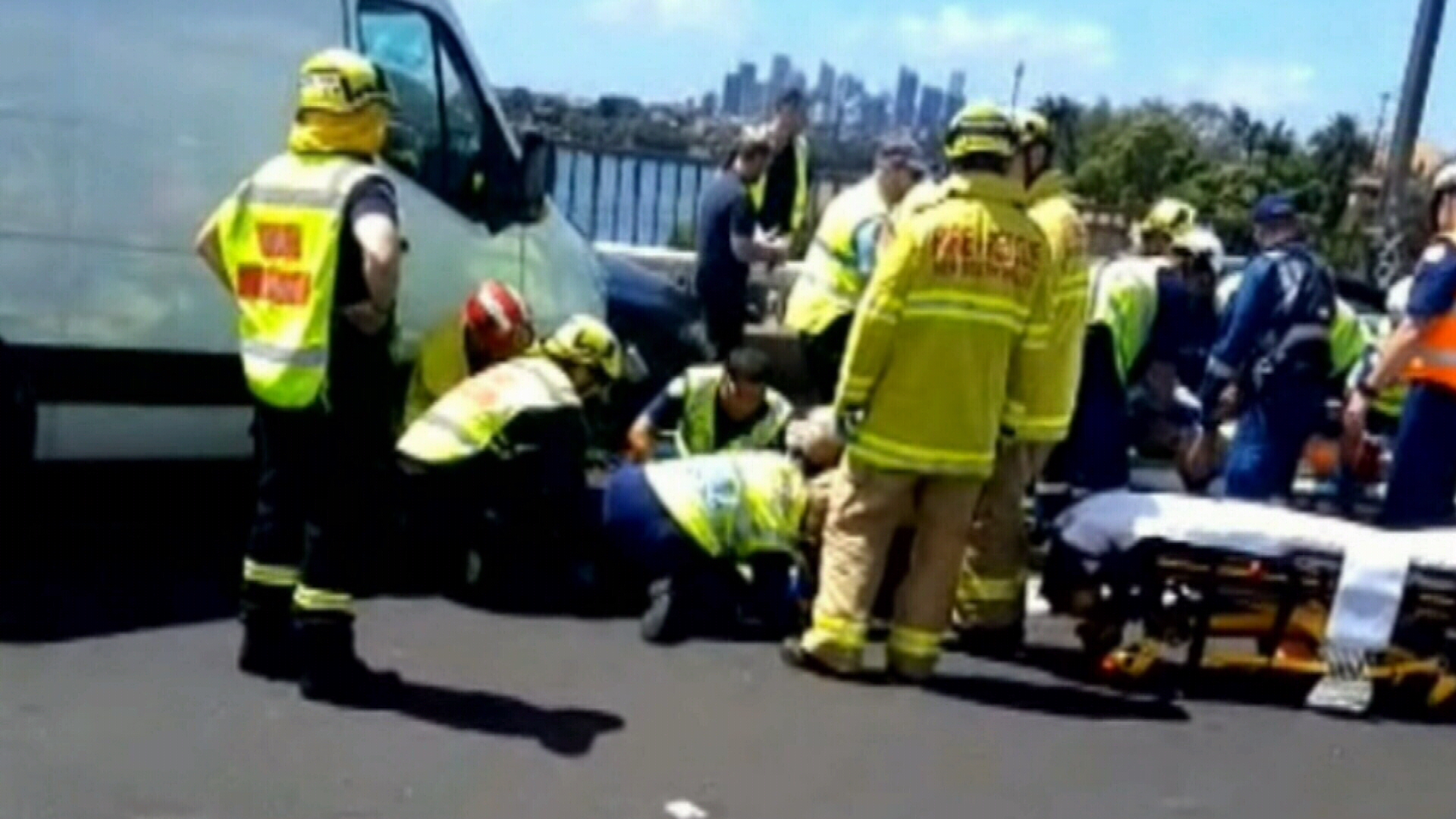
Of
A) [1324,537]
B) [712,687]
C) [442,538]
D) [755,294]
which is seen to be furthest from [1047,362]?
[755,294]

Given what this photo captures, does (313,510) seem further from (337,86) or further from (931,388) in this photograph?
(931,388)

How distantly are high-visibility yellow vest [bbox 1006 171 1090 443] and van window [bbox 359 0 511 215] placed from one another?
2.55 metres

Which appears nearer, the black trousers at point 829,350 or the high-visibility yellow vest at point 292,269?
the high-visibility yellow vest at point 292,269

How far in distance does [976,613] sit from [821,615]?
2.86ft

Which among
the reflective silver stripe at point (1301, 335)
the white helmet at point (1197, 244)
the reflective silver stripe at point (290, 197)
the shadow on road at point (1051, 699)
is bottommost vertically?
the shadow on road at point (1051, 699)

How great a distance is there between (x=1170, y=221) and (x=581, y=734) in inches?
171

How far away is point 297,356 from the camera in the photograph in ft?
24.0

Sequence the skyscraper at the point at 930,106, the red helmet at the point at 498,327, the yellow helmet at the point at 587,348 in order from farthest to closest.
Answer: the skyscraper at the point at 930,106 → the red helmet at the point at 498,327 → the yellow helmet at the point at 587,348

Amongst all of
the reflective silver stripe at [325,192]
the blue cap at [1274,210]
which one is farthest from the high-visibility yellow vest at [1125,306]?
the reflective silver stripe at [325,192]

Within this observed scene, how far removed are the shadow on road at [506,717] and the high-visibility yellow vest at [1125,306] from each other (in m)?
3.38

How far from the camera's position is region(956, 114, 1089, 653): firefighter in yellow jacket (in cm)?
872

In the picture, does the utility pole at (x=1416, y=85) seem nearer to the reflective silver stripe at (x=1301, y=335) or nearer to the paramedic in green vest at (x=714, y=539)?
the reflective silver stripe at (x=1301, y=335)

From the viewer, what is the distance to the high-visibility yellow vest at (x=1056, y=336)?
854 centimetres

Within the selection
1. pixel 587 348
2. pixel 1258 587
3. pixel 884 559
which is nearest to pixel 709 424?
pixel 587 348
